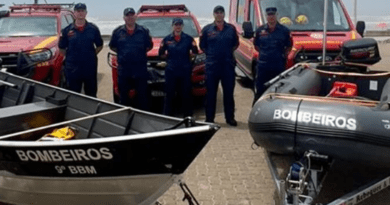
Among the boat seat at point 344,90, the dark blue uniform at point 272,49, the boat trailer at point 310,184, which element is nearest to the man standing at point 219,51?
the dark blue uniform at point 272,49

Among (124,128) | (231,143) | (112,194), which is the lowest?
(231,143)

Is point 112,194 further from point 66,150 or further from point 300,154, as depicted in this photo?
point 300,154

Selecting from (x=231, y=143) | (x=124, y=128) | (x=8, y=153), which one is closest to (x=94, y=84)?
(x=231, y=143)

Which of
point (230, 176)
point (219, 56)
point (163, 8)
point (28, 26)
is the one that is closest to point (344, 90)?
point (230, 176)

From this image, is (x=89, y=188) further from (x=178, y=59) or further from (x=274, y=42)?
(x=274, y=42)

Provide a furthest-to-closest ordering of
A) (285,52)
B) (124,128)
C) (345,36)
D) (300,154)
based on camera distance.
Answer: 1. (345,36)
2. (285,52)
3. (124,128)
4. (300,154)

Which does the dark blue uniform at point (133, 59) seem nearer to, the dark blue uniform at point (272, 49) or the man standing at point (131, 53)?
the man standing at point (131, 53)

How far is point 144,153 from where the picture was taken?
11.6ft

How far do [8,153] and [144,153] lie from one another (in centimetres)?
110

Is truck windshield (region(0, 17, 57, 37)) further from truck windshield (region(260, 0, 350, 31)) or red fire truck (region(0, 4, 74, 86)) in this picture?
truck windshield (region(260, 0, 350, 31))

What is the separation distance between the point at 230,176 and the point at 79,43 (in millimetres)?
2879

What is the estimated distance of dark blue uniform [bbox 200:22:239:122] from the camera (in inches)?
262

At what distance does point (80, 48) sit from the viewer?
661 cm

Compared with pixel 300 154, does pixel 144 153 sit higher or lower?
higher
